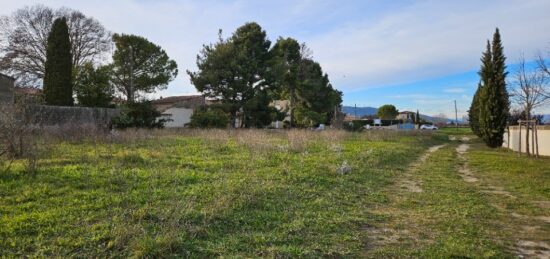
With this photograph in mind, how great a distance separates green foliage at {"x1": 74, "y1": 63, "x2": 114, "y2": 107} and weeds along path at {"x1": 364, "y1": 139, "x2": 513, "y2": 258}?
26.8m

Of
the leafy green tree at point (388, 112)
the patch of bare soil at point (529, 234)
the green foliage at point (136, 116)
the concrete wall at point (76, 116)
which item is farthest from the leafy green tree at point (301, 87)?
the leafy green tree at point (388, 112)

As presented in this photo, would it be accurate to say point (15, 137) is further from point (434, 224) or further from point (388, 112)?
point (388, 112)

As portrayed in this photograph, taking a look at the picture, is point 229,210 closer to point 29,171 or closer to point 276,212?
point 276,212

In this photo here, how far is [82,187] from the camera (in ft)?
20.6

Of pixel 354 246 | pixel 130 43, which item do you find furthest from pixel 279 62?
pixel 354 246

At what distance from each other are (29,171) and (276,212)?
499cm

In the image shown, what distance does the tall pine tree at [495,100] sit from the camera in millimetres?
22172

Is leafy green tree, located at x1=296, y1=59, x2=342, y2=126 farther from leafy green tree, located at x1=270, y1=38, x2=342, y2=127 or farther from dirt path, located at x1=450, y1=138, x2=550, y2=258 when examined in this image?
dirt path, located at x1=450, y1=138, x2=550, y2=258

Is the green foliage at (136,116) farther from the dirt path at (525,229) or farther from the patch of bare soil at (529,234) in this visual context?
the patch of bare soil at (529,234)

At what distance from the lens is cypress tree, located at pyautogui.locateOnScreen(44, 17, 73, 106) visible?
24516 mm

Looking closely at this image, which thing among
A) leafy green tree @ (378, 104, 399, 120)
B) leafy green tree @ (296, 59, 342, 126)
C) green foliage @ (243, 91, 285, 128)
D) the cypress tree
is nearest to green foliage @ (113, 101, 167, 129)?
the cypress tree

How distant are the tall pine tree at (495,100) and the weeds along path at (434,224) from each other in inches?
620

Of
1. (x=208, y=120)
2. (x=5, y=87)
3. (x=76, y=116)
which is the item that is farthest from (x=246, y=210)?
(x=208, y=120)

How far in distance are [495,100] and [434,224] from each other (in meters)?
20.4
